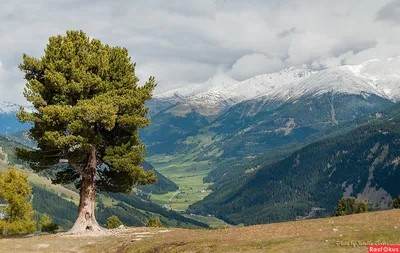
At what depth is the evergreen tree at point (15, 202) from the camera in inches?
2815

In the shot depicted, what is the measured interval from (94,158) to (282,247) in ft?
108

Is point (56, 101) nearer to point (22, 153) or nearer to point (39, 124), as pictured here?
point (39, 124)

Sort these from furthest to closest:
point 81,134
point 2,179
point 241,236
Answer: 1. point 2,179
2. point 81,134
3. point 241,236

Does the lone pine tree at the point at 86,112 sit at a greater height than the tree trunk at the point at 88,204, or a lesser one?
greater

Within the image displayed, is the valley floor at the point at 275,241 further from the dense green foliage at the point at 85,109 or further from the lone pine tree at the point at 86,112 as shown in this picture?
the dense green foliage at the point at 85,109

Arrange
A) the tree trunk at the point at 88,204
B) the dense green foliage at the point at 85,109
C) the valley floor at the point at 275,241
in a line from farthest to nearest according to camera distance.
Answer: the tree trunk at the point at 88,204
the dense green foliage at the point at 85,109
the valley floor at the point at 275,241

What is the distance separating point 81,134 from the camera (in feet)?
160

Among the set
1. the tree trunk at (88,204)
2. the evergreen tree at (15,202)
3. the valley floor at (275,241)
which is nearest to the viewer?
the valley floor at (275,241)

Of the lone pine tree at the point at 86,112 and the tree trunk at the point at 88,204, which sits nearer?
the lone pine tree at the point at 86,112

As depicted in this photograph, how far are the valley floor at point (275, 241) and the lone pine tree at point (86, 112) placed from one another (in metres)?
10.0

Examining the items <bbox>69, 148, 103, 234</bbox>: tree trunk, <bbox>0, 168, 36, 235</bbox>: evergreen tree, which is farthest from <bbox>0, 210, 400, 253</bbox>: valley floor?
<bbox>0, 168, 36, 235</bbox>: evergreen tree

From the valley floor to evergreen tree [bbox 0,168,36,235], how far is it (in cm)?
3016

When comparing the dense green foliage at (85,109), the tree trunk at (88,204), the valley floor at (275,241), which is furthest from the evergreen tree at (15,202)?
the valley floor at (275,241)

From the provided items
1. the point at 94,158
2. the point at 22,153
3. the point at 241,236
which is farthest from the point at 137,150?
the point at 241,236
